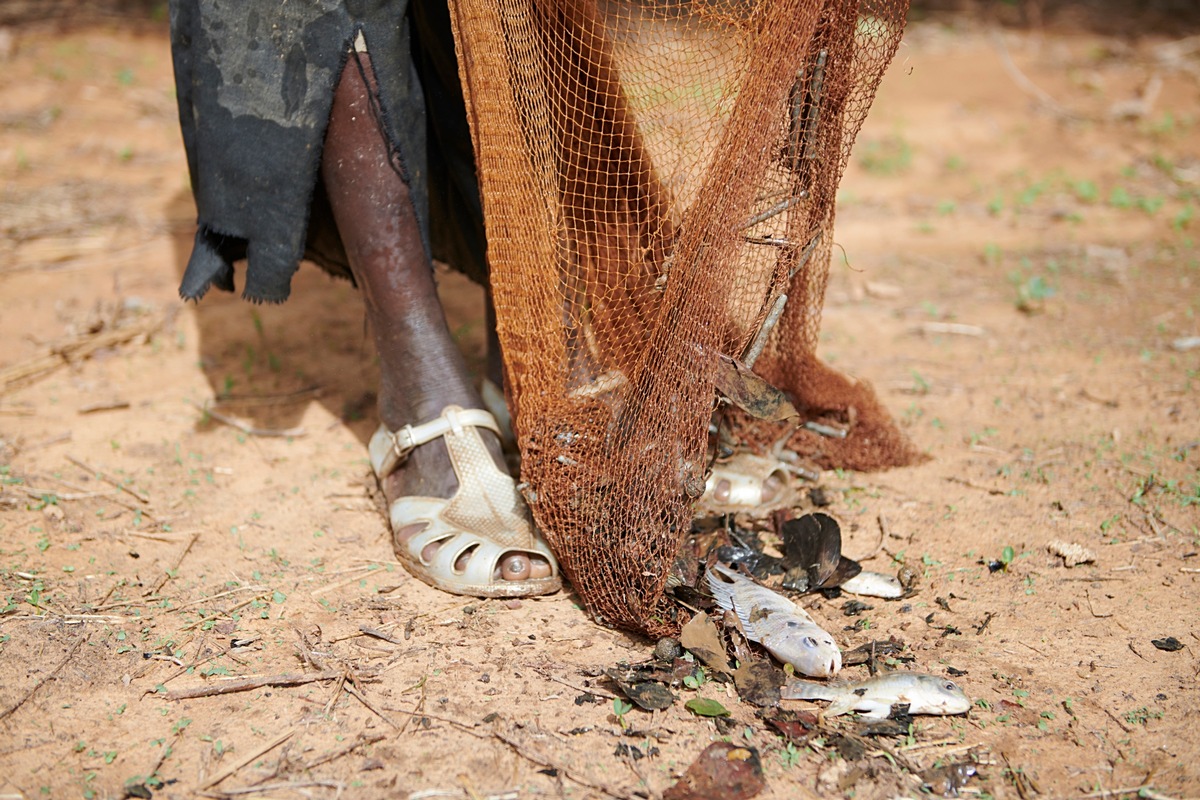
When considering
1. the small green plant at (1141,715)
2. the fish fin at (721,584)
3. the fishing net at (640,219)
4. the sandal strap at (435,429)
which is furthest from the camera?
the sandal strap at (435,429)

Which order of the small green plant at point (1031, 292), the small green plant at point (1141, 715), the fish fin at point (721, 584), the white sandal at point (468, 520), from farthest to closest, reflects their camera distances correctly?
1. the small green plant at point (1031, 292)
2. the white sandal at point (468, 520)
3. the fish fin at point (721, 584)
4. the small green plant at point (1141, 715)

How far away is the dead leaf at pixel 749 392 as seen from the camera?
1.92 meters

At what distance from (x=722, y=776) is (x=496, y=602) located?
0.68 m

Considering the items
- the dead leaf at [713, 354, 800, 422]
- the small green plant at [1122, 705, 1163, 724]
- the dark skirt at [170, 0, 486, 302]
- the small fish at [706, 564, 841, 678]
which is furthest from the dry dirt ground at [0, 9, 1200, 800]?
the dark skirt at [170, 0, 486, 302]

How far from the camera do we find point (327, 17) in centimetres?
200

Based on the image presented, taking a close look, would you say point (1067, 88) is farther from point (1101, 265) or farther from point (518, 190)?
point (518, 190)

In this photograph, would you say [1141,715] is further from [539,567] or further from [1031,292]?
[1031,292]

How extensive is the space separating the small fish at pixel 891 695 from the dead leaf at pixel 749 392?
0.51 metres

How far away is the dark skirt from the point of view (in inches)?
79.8

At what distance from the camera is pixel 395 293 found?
2264 millimetres

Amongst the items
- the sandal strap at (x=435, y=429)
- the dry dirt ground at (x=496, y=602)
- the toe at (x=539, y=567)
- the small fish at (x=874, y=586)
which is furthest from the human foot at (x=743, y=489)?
the sandal strap at (x=435, y=429)

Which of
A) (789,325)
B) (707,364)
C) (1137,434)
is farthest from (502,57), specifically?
(1137,434)

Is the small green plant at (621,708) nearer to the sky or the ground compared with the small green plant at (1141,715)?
nearer to the ground

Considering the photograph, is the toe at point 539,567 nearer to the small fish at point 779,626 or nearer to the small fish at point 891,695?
the small fish at point 779,626
